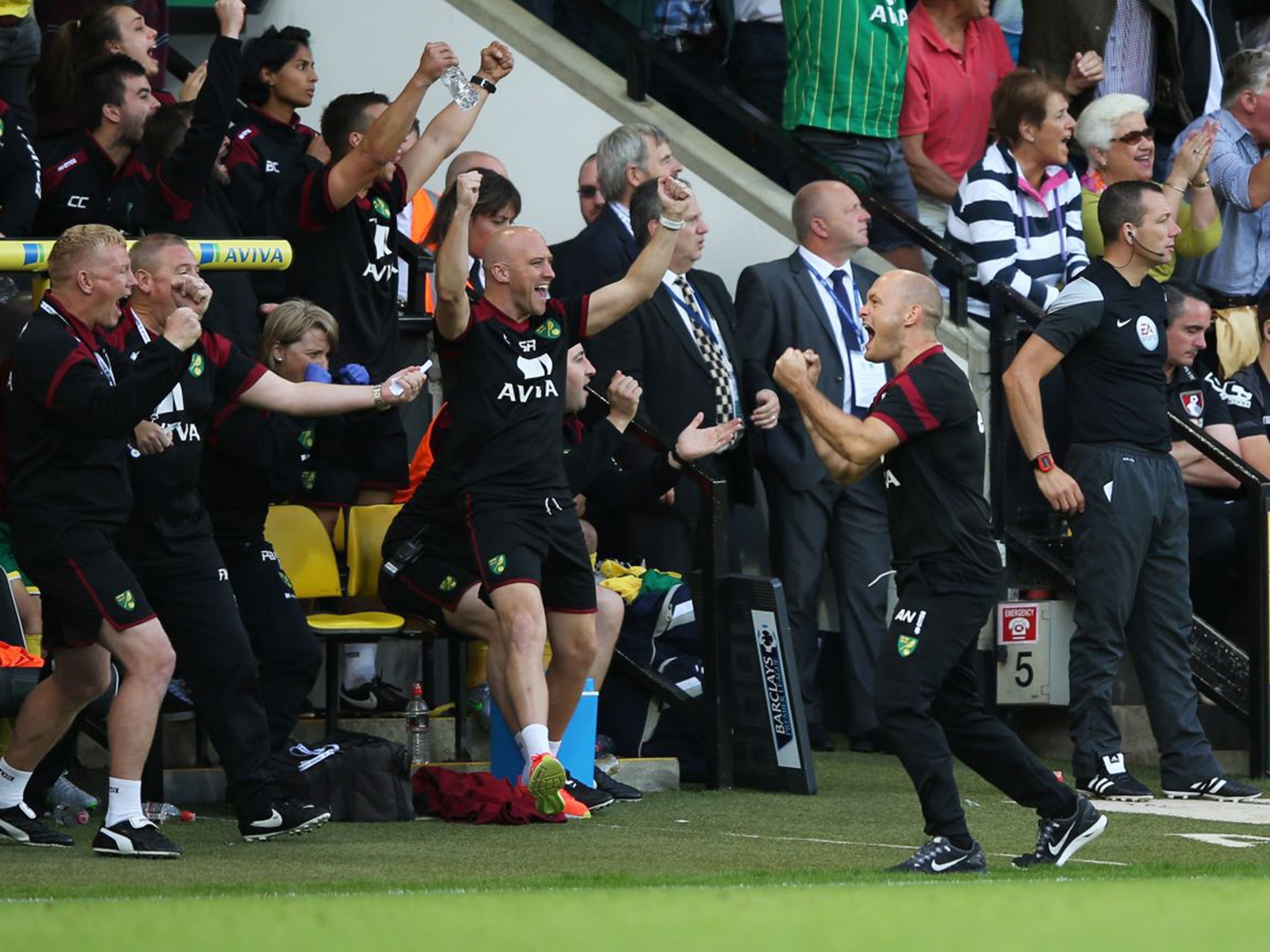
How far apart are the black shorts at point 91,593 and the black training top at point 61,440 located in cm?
6

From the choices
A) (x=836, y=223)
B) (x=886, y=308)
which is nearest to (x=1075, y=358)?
(x=836, y=223)

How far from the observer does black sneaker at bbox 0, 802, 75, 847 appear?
761 cm

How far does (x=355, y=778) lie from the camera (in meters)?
8.50

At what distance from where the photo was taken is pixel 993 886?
621 centimetres

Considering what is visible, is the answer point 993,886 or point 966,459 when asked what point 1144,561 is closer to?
point 966,459

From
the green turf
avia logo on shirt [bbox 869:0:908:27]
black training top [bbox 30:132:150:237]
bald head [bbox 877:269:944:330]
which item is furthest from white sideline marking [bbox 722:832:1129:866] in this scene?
avia logo on shirt [bbox 869:0:908:27]

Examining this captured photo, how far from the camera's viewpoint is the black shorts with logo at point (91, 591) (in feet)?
24.3

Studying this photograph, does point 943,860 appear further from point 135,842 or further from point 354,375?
point 354,375

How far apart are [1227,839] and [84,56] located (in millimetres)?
6084

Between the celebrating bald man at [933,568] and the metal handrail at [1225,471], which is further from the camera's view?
the metal handrail at [1225,471]

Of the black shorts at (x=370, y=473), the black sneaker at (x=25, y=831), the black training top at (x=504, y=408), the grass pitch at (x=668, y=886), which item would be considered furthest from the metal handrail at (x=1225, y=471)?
the black sneaker at (x=25, y=831)

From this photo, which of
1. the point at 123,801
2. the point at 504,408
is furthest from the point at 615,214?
the point at 123,801

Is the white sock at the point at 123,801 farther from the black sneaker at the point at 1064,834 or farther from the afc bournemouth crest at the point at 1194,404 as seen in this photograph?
the afc bournemouth crest at the point at 1194,404

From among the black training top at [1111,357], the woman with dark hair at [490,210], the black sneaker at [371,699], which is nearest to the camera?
the black training top at [1111,357]
